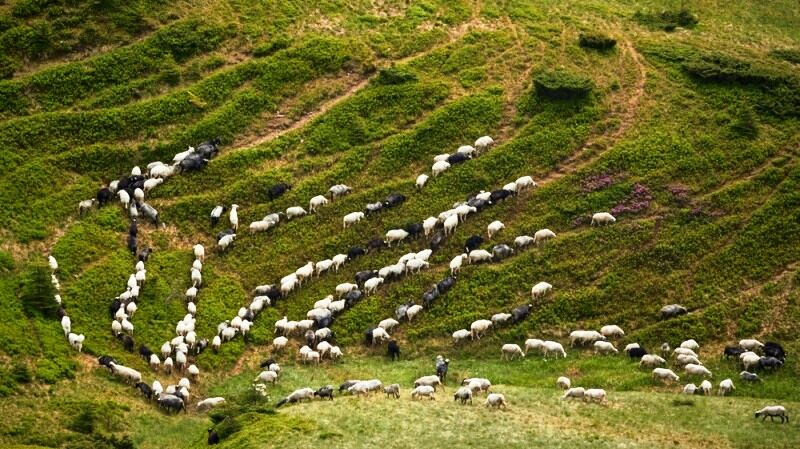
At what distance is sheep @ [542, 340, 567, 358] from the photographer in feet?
211

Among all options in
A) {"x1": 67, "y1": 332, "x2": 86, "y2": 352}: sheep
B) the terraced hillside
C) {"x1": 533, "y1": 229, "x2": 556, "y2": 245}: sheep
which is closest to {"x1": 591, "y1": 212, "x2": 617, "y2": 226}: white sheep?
the terraced hillside

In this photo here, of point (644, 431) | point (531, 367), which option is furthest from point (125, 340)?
point (644, 431)

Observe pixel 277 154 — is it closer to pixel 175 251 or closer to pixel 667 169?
pixel 175 251

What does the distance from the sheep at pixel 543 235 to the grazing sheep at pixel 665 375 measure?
13686 mm

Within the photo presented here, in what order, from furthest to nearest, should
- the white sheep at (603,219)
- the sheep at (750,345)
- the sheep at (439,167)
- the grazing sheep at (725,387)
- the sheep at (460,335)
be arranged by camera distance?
1. the sheep at (439,167)
2. the white sheep at (603,219)
3. the sheep at (460,335)
4. the sheep at (750,345)
5. the grazing sheep at (725,387)

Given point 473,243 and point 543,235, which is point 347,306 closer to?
point 473,243

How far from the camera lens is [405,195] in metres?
76.0

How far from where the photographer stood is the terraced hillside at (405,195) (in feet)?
187

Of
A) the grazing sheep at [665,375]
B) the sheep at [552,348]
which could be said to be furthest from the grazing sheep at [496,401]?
the grazing sheep at [665,375]

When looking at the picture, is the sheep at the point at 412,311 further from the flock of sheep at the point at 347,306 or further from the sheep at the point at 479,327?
the sheep at the point at 479,327

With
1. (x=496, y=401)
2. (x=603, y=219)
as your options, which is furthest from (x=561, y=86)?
(x=496, y=401)

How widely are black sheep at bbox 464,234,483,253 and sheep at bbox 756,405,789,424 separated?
22311mm

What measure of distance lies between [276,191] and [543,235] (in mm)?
17726

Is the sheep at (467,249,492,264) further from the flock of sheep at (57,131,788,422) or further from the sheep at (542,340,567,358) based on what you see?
the sheep at (542,340,567,358)
